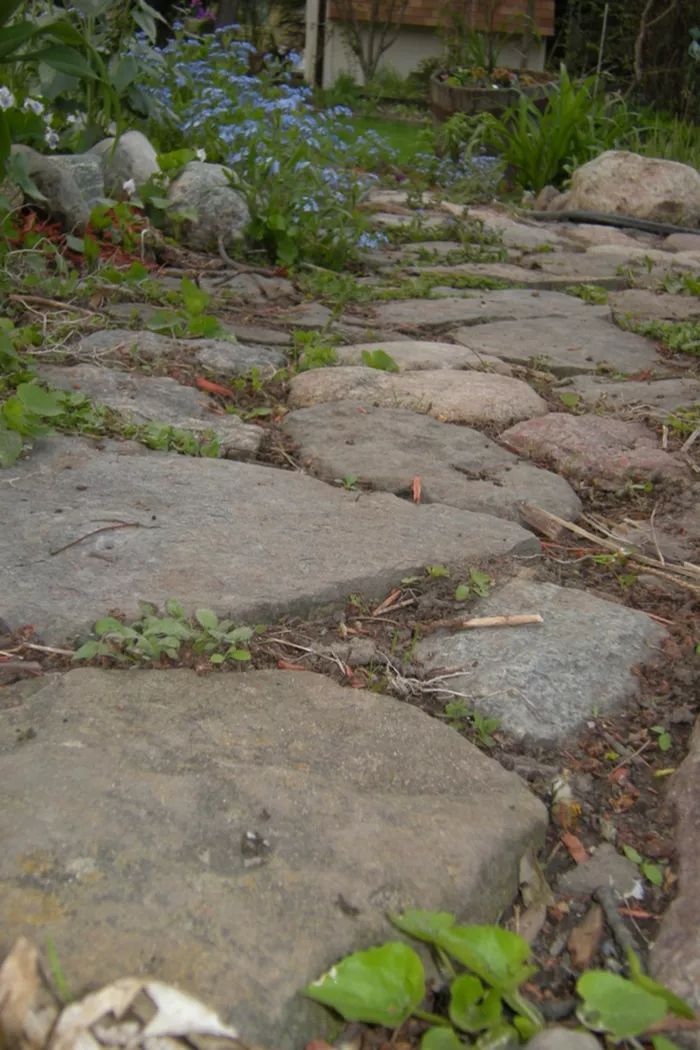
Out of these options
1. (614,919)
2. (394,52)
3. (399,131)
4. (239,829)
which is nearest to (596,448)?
(614,919)

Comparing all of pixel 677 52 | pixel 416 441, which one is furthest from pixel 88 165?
pixel 677 52

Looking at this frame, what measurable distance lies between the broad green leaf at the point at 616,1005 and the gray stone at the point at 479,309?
261cm

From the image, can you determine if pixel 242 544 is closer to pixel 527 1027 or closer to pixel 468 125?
pixel 527 1027

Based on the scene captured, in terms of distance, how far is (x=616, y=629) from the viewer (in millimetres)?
1674

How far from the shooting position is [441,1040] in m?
0.95

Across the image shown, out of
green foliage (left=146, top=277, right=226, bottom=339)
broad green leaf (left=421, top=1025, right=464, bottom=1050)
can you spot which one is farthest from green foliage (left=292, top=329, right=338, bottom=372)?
broad green leaf (left=421, top=1025, right=464, bottom=1050)

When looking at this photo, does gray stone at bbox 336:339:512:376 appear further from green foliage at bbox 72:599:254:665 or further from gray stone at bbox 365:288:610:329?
green foliage at bbox 72:599:254:665

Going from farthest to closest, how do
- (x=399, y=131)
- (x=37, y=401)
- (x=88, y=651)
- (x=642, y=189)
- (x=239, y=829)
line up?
(x=399, y=131), (x=642, y=189), (x=37, y=401), (x=88, y=651), (x=239, y=829)

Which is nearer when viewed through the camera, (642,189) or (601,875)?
(601,875)

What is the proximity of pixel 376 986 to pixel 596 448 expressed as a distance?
1.69 m

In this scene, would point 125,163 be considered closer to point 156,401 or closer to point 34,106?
point 34,106

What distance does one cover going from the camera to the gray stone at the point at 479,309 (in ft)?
11.7

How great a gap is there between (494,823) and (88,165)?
10.7 feet

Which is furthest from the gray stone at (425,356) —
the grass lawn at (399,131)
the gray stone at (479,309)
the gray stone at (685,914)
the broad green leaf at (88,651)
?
the grass lawn at (399,131)
